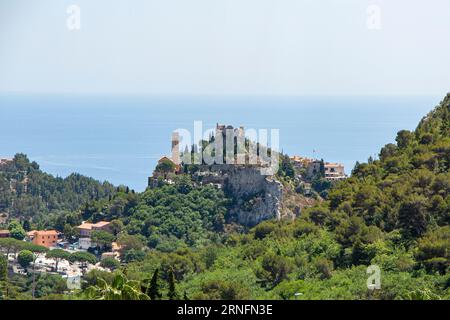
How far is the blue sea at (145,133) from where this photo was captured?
96.7 m

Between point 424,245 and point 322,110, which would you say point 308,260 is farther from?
point 322,110

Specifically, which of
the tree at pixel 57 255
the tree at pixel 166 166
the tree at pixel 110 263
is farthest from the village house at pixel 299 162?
the tree at pixel 110 263

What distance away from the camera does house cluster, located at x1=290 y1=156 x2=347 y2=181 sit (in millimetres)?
53125

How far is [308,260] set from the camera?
25.8 meters

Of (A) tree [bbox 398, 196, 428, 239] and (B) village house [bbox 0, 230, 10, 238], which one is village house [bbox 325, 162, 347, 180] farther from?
(A) tree [bbox 398, 196, 428, 239]

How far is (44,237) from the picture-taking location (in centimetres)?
5147

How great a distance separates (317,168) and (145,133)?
236ft

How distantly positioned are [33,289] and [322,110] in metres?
132

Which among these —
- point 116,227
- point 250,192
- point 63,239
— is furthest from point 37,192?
point 250,192

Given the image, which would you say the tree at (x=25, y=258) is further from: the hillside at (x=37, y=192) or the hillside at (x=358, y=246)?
the hillside at (x=37, y=192)

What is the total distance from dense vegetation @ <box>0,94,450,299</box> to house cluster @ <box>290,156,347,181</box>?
16759 mm

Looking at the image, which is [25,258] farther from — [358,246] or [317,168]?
[358,246]

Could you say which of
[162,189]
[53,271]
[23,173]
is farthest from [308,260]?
[23,173]

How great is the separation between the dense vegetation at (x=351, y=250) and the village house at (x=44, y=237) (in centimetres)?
1366
